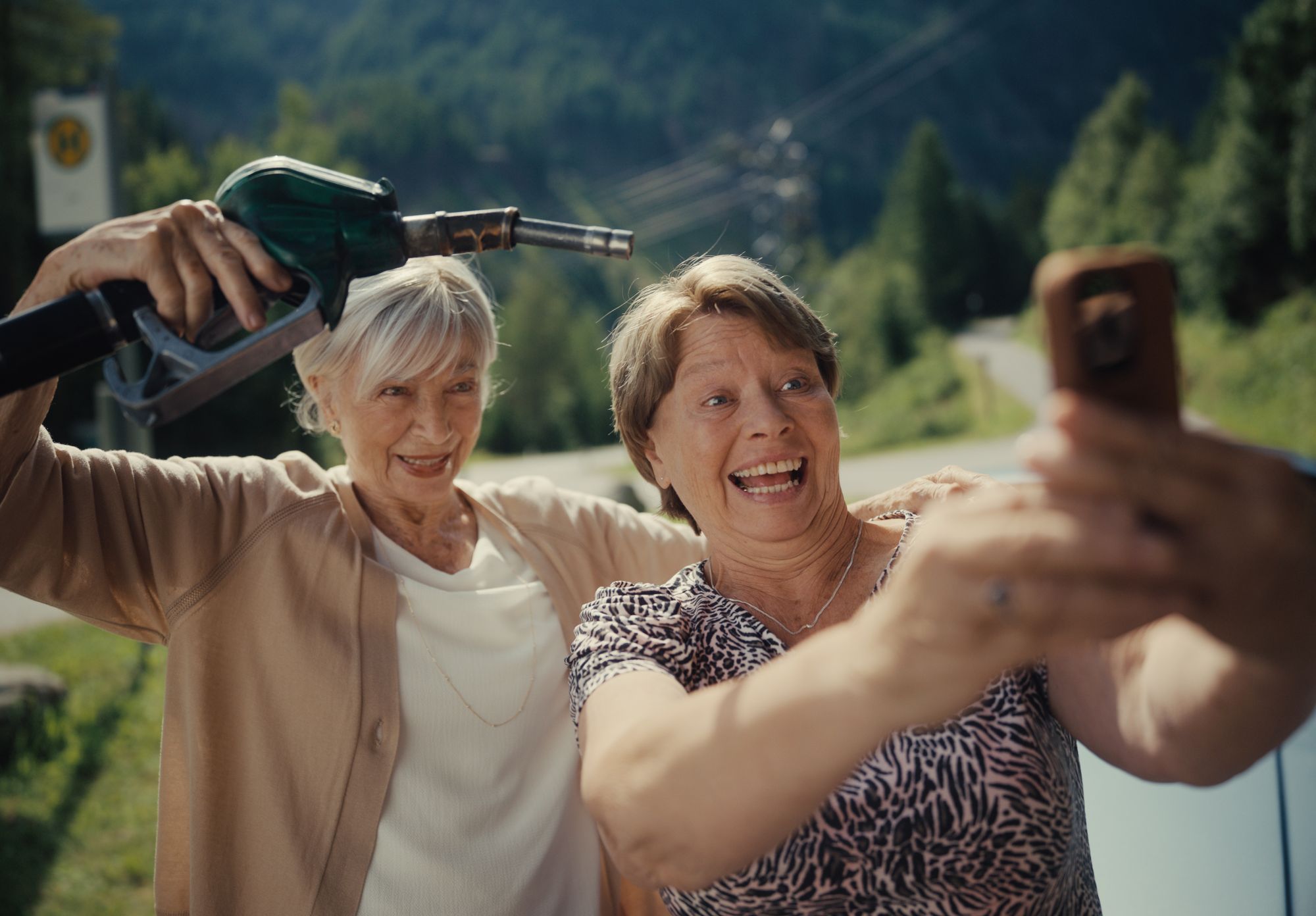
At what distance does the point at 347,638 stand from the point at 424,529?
15.3 inches

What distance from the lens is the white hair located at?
2.08 m

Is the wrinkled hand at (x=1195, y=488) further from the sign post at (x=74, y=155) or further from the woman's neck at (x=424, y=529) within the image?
the sign post at (x=74, y=155)

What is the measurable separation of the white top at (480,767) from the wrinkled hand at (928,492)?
737 millimetres

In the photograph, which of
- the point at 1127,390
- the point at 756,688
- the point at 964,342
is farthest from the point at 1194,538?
the point at 964,342

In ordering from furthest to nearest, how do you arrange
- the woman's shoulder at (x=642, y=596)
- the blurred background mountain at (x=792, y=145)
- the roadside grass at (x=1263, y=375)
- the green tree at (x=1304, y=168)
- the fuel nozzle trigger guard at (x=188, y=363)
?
the blurred background mountain at (x=792, y=145) < the green tree at (x=1304, y=168) < the roadside grass at (x=1263, y=375) < the woman's shoulder at (x=642, y=596) < the fuel nozzle trigger guard at (x=188, y=363)

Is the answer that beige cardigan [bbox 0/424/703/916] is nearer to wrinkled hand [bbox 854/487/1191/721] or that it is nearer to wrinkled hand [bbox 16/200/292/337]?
wrinkled hand [bbox 16/200/292/337]

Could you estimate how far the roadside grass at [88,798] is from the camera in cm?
386

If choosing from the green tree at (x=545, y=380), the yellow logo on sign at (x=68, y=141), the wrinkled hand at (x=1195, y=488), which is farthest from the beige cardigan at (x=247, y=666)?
the green tree at (x=545, y=380)

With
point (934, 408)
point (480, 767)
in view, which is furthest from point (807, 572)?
point (934, 408)

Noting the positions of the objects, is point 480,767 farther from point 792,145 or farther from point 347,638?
point 792,145

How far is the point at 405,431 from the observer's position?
213 centimetres

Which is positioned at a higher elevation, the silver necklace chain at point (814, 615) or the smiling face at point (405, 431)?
the smiling face at point (405, 431)

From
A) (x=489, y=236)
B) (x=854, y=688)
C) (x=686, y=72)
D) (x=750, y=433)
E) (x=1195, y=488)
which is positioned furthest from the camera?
(x=686, y=72)

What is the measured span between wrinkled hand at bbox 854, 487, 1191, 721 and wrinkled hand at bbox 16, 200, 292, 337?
849 millimetres
